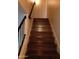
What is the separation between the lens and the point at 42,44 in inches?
224

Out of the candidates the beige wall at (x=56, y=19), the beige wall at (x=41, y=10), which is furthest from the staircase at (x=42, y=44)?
the beige wall at (x=41, y=10)

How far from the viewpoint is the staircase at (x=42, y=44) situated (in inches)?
189

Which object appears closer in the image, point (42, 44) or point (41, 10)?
point (42, 44)

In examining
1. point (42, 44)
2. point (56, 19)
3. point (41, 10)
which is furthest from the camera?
point (41, 10)

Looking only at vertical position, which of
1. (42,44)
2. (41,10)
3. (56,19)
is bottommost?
(42,44)

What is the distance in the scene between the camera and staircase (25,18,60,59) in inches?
189

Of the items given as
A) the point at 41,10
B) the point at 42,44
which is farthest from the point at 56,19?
the point at 41,10

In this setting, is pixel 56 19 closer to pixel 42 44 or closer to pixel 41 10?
pixel 42 44

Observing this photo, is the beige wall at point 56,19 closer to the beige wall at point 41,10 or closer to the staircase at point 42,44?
the staircase at point 42,44

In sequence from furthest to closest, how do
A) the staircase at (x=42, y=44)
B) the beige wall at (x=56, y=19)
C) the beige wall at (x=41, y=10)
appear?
the beige wall at (x=41, y=10) → the beige wall at (x=56, y=19) → the staircase at (x=42, y=44)

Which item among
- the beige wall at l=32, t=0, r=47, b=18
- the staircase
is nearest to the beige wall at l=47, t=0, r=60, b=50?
the staircase

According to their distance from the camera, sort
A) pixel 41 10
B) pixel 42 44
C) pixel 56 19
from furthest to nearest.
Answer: pixel 41 10 → pixel 42 44 → pixel 56 19
